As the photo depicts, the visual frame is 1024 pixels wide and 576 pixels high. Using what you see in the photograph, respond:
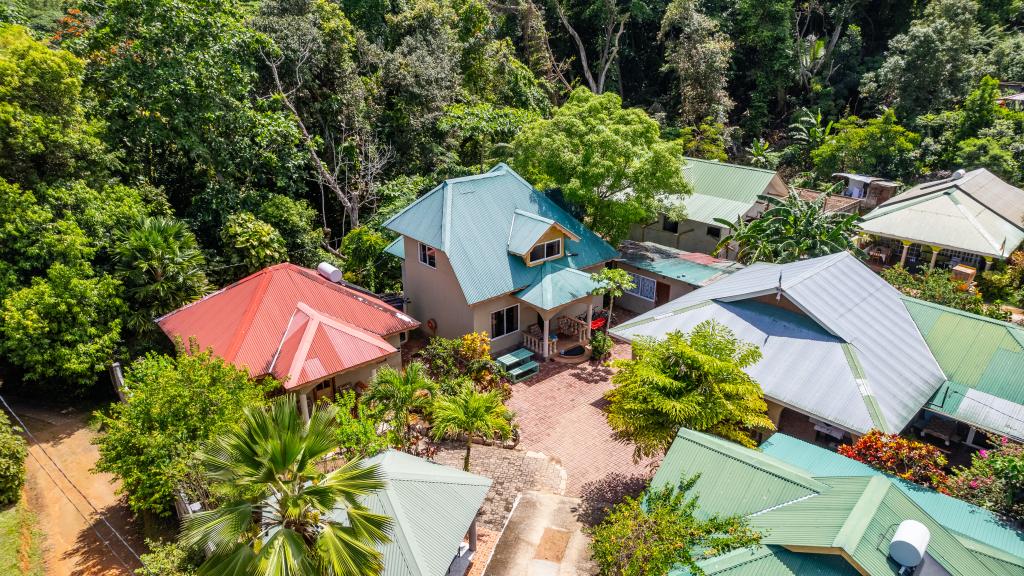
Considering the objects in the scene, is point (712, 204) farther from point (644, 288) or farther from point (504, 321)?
point (504, 321)

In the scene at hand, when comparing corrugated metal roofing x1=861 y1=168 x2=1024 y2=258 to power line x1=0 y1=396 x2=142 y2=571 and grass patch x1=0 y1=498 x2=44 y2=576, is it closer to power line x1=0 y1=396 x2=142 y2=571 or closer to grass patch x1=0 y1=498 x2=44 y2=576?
power line x1=0 y1=396 x2=142 y2=571

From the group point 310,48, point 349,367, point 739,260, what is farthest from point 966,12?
point 349,367

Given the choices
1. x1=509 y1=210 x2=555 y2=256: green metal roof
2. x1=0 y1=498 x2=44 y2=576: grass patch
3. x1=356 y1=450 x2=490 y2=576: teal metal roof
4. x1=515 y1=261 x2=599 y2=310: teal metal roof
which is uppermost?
x1=509 y1=210 x2=555 y2=256: green metal roof

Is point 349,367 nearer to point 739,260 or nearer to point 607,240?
point 607,240

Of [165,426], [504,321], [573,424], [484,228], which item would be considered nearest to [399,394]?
[165,426]

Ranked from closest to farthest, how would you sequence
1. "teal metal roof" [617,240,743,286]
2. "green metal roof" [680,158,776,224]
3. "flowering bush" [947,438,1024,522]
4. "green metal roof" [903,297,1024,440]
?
"flowering bush" [947,438,1024,522], "green metal roof" [903,297,1024,440], "teal metal roof" [617,240,743,286], "green metal roof" [680,158,776,224]

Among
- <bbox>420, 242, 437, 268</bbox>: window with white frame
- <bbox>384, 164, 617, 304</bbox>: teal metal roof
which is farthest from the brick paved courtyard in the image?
<bbox>420, 242, 437, 268</bbox>: window with white frame

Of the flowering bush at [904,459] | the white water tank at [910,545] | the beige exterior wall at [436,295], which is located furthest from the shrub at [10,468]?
the flowering bush at [904,459]

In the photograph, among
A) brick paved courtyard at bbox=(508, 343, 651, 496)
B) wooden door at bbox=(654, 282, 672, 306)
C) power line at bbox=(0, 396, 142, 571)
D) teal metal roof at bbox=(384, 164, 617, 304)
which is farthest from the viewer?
wooden door at bbox=(654, 282, 672, 306)
